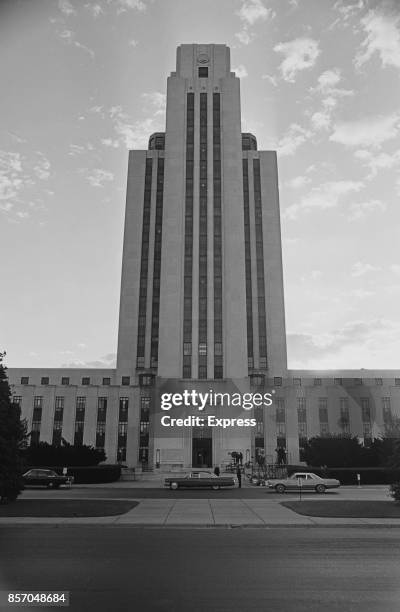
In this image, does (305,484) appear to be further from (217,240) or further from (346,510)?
(217,240)

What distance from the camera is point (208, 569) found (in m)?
11.0

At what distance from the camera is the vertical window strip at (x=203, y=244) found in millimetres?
81113

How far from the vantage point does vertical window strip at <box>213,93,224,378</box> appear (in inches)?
3194

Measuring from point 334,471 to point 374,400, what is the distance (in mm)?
45744

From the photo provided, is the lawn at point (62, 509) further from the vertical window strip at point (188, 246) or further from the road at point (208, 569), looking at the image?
the vertical window strip at point (188, 246)

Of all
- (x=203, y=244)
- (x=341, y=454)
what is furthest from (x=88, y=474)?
(x=203, y=244)

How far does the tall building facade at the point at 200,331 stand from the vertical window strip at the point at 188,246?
19 centimetres

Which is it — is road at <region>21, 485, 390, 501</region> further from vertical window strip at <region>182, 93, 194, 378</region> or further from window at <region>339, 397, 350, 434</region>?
window at <region>339, 397, 350, 434</region>

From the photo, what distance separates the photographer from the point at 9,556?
40.0 ft

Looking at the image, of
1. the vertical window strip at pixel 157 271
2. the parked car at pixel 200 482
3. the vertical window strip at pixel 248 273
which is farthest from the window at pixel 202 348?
the parked car at pixel 200 482

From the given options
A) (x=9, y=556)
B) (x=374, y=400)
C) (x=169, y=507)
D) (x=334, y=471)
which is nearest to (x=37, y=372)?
(x=374, y=400)

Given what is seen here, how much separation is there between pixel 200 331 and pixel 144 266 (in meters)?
23.2

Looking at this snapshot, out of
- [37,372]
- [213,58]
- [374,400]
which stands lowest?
[374,400]

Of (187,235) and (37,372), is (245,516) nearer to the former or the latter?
(187,235)
